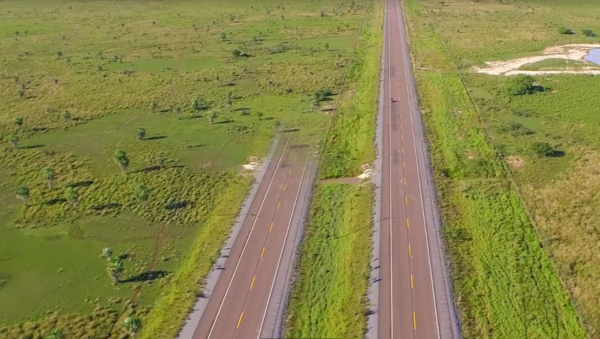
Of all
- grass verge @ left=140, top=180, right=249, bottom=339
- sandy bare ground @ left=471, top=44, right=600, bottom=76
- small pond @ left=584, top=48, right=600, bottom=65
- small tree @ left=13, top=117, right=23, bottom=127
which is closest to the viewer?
grass verge @ left=140, top=180, right=249, bottom=339

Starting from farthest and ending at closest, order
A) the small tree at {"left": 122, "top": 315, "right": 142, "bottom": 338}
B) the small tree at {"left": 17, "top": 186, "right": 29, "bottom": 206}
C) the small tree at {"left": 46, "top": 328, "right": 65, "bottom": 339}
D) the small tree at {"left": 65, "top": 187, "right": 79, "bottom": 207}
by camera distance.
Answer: the small tree at {"left": 17, "top": 186, "right": 29, "bottom": 206}, the small tree at {"left": 65, "top": 187, "right": 79, "bottom": 207}, the small tree at {"left": 122, "top": 315, "right": 142, "bottom": 338}, the small tree at {"left": 46, "top": 328, "right": 65, "bottom": 339}

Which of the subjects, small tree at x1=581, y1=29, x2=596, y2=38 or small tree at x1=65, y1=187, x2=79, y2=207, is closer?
small tree at x1=65, y1=187, x2=79, y2=207

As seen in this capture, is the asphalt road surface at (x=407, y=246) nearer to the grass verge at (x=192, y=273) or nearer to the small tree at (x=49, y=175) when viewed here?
the grass verge at (x=192, y=273)

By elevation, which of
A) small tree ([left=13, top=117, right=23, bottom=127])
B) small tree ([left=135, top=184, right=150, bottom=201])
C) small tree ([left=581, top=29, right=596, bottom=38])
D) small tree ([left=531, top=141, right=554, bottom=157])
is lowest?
small tree ([left=531, top=141, right=554, bottom=157])

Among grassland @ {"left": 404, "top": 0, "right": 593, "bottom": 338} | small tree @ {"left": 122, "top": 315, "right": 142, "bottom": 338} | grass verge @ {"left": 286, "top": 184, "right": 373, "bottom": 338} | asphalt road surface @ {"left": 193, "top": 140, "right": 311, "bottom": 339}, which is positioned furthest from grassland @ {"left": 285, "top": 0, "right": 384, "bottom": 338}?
small tree @ {"left": 122, "top": 315, "right": 142, "bottom": 338}

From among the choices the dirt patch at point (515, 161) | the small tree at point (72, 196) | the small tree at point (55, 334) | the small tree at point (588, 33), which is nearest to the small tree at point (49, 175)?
the small tree at point (72, 196)

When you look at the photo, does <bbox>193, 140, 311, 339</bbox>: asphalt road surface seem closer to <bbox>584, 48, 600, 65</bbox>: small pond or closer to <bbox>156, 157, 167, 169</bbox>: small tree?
<bbox>156, 157, 167, 169</bbox>: small tree

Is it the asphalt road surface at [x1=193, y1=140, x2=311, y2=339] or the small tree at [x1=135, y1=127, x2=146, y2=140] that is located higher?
the small tree at [x1=135, y1=127, x2=146, y2=140]
